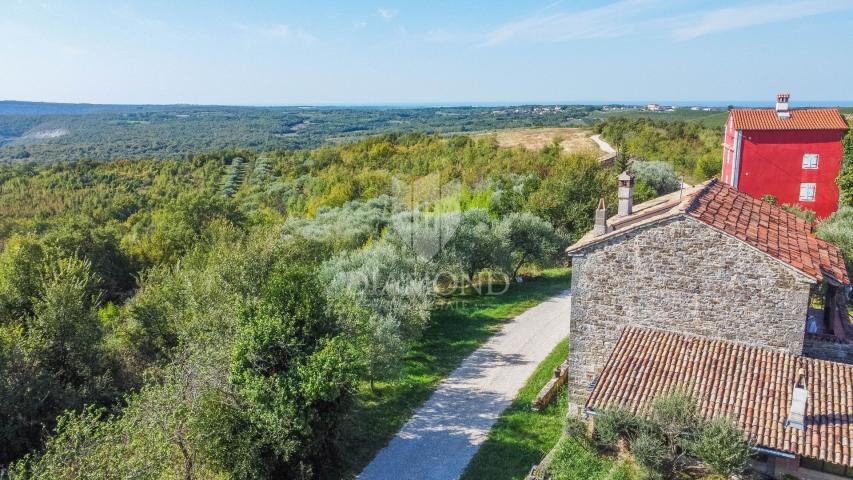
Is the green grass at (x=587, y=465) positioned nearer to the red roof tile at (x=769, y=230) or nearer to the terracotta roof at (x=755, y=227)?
the terracotta roof at (x=755, y=227)

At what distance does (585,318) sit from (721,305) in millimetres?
3383

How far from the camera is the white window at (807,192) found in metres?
32.2

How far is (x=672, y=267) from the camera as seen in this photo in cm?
1404

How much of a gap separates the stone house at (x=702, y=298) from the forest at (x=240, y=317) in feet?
21.0

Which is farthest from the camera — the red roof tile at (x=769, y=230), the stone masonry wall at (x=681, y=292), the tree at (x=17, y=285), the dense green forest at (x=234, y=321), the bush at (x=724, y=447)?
the tree at (x=17, y=285)

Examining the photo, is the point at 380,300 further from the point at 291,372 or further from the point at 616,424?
the point at 616,424

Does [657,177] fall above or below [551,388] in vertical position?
above

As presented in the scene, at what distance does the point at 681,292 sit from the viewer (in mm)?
14078

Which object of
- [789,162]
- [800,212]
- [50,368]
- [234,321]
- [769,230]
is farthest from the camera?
[789,162]

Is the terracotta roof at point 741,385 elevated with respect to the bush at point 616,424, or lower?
elevated

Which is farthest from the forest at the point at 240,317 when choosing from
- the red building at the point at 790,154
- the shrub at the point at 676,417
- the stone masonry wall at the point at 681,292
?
the shrub at the point at 676,417

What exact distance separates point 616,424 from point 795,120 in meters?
28.3

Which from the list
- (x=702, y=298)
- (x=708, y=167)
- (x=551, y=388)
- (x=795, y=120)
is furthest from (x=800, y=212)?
(x=708, y=167)

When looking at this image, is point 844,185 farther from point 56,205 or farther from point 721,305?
point 56,205
